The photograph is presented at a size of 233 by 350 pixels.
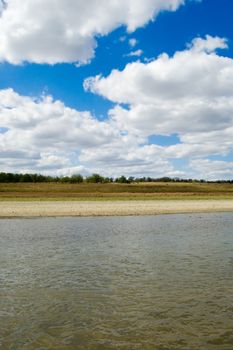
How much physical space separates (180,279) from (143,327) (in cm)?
515

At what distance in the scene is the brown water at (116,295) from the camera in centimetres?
886

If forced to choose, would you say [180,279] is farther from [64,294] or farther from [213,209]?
[213,209]

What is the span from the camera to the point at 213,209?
54688mm

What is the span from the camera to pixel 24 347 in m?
8.37

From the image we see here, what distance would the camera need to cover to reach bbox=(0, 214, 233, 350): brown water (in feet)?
29.1

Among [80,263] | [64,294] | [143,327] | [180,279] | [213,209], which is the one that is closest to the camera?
[143,327]

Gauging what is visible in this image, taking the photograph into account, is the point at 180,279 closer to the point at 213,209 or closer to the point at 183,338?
the point at 183,338

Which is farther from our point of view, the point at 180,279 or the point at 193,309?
the point at 180,279

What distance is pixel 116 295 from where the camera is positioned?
12.3 meters

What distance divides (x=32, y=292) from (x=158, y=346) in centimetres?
565

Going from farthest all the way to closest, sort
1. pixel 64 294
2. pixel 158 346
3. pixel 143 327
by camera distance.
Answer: pixel 64 294, pixel 143 327, pixel 158 346

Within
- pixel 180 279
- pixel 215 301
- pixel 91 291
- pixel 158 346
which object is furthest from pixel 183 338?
pixel 180 279

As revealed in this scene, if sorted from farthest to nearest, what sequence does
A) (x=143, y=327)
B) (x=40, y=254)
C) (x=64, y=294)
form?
1. (x=40, y=254)
2. (x=64, y=294)
3. (x=143, y=327)

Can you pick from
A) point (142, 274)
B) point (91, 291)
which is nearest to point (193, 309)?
point (91, 291)
